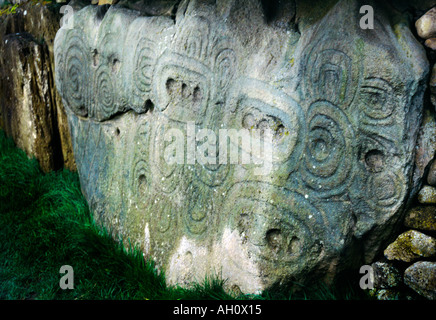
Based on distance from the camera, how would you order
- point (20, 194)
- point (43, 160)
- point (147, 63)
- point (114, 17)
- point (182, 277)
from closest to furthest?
point (182, 277), point (147, 63), point (114, 17), point (20, 194), point (43, 160)

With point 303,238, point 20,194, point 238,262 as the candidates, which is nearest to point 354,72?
point 303,238

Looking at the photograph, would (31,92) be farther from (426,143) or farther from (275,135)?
(426,143)

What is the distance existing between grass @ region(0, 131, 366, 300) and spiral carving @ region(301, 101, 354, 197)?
0.61 m

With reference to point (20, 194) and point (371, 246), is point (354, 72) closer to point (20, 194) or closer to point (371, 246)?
point (371, 246)

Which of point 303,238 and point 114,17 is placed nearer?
point 303,238

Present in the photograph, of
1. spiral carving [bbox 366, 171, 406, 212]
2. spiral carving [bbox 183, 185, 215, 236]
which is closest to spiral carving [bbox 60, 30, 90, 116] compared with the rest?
spiral carving [bbox 183, 185, 215, 236]

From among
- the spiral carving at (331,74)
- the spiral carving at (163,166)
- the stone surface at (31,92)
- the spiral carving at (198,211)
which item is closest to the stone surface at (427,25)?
the spiral carving at (331,74)

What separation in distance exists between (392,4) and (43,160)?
137 inches

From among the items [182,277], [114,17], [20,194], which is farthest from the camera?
[20,194]

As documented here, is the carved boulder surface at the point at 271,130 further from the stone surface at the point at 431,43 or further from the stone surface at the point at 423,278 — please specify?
the stone surface at the point at 423,278

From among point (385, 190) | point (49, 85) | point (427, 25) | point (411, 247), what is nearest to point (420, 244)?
point (411, 247)

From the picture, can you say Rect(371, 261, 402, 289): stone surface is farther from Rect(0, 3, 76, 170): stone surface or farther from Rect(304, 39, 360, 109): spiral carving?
Rect(0, 3, 76, 170): stone surface

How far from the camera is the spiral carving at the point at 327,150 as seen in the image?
2436 millimetres

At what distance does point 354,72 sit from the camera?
2.36 meters
